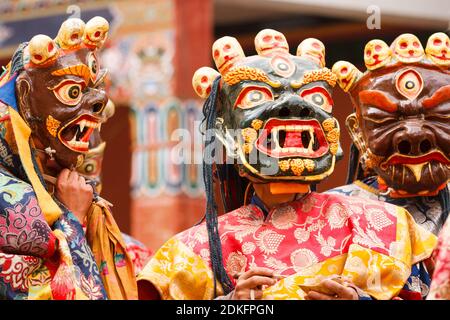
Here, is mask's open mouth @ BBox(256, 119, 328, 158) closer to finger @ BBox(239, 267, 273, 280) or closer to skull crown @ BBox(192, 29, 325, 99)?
skull crown @ BBox(192, 29, 325, 99)

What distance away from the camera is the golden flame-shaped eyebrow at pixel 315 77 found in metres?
4.67

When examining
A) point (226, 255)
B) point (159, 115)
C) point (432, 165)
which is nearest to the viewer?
point (226, 255)

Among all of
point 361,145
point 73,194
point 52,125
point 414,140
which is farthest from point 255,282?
point 361,145

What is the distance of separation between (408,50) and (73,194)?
1164 mm

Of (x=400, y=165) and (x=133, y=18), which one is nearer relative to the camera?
(x=400, y=165)

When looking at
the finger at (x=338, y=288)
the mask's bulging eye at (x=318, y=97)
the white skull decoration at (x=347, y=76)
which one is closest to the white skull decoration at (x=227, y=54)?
the mask's bulging eye at (x=318, y=97)

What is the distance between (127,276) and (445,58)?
1224 millimetres

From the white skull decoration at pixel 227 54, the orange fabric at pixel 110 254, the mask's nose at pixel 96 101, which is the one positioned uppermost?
the white skull decoration at pixel 227 54

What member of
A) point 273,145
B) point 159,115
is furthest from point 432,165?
point 159,115

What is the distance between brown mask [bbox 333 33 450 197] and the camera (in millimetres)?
5039

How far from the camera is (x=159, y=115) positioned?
1034 cm

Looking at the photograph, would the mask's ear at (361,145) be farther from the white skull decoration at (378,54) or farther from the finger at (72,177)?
the finger at (72,177)

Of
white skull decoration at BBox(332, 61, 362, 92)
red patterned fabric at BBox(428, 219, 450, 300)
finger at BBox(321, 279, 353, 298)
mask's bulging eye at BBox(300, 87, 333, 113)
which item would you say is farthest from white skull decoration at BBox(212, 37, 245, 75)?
red patterned fabric at BBox(428, 219, 450, 300)

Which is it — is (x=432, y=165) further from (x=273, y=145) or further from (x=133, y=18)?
(x=133, y=18)
